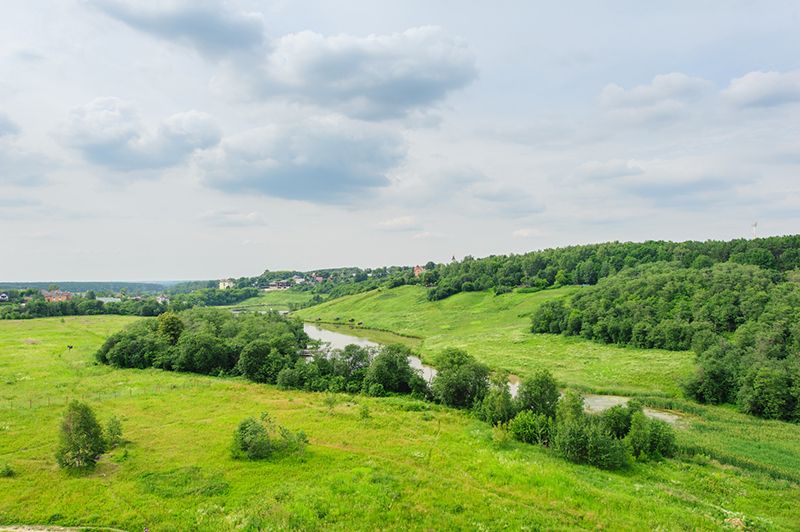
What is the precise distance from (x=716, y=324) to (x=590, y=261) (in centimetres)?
8017

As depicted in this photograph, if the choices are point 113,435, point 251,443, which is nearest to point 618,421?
point 251,443

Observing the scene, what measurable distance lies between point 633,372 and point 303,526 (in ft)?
180

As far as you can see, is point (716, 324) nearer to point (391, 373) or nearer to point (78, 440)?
point (391, 373)

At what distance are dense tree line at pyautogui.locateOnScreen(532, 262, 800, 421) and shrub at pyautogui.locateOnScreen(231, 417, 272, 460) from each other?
154 ft

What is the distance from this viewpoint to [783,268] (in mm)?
115750

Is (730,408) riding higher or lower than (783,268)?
lower

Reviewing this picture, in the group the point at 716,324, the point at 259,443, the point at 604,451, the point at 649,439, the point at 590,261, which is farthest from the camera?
the point at 590,261

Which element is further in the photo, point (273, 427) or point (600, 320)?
point (600, 320)

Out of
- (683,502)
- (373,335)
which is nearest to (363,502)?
(683,502)

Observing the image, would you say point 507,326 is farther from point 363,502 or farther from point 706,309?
point 363,502

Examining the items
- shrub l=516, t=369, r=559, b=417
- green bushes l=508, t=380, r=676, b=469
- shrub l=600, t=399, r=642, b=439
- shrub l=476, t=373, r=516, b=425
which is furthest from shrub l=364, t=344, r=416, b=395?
shrub l=600, t=399, r=642, b=439

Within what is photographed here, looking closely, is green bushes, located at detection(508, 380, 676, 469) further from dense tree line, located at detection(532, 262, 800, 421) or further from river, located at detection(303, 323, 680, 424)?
dense tree line, located at detection(532, 262, 800, 421)

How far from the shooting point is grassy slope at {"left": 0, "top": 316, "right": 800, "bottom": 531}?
72.2 ft

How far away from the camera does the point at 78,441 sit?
27312mm
